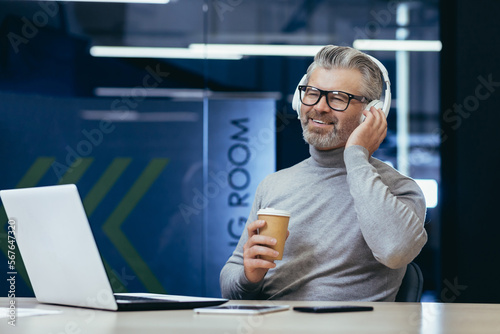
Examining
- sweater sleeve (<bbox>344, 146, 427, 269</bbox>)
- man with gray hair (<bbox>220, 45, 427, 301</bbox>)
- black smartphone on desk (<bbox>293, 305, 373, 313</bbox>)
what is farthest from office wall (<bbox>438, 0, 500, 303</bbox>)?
black smartphone on desk (<bbox>293, 305, 373, 313</bbox>)

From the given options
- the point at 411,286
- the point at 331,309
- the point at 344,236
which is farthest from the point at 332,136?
the point at 331,309

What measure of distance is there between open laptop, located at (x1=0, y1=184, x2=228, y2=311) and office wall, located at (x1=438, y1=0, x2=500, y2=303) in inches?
114

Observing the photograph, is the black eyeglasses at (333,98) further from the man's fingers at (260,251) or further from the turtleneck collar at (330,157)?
the man's fingers at (260,251)

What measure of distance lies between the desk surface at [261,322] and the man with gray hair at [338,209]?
1.06ft

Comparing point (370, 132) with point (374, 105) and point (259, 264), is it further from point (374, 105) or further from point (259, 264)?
point (259, 264)

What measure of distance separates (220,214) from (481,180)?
161 cm

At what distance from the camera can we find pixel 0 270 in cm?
409

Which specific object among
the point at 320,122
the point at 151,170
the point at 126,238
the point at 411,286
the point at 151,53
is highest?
the point at 151,53

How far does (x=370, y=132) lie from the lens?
1.97m

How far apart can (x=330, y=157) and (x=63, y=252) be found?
39.4 inches

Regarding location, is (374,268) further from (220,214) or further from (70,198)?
(220,214)

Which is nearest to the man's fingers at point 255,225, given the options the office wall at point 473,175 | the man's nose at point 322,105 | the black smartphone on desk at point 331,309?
the black smartphone on desk at point 331,309

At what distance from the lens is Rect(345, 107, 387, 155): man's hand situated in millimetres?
1952

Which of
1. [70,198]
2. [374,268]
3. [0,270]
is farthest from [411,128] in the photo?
[70,198]
